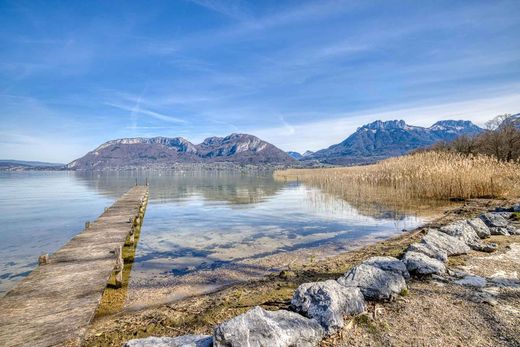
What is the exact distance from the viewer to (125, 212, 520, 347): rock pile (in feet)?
11.3

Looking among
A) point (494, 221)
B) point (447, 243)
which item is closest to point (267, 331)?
point (447, 243)

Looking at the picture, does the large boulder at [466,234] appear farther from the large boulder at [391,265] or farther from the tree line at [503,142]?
the tree line at [503,142]

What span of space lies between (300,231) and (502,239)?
7.00 meters

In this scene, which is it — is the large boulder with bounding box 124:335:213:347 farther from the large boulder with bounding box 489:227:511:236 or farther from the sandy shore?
the large boulder with bounding box 489:227:511:236

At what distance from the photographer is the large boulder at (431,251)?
6431mm

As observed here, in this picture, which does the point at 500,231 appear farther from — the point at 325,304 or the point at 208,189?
the point at 208,189

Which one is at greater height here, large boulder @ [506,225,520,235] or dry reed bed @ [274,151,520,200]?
dry reed bed @ [274,151,520,200]

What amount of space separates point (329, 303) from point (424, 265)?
2768 mm

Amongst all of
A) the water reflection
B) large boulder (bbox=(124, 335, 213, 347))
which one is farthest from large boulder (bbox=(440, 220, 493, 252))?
the water reflection

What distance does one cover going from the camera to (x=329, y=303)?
13.6 ft

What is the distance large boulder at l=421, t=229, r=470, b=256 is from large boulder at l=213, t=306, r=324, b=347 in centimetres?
451

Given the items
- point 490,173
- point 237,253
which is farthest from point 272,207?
point 490,173

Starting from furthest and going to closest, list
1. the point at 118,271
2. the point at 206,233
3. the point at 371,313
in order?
the point at 206,233 < the point at 118,271 < the point at 371,313

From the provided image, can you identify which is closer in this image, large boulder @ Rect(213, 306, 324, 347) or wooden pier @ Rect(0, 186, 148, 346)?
large boulder @ Rect(213, 306, 324, 347)
